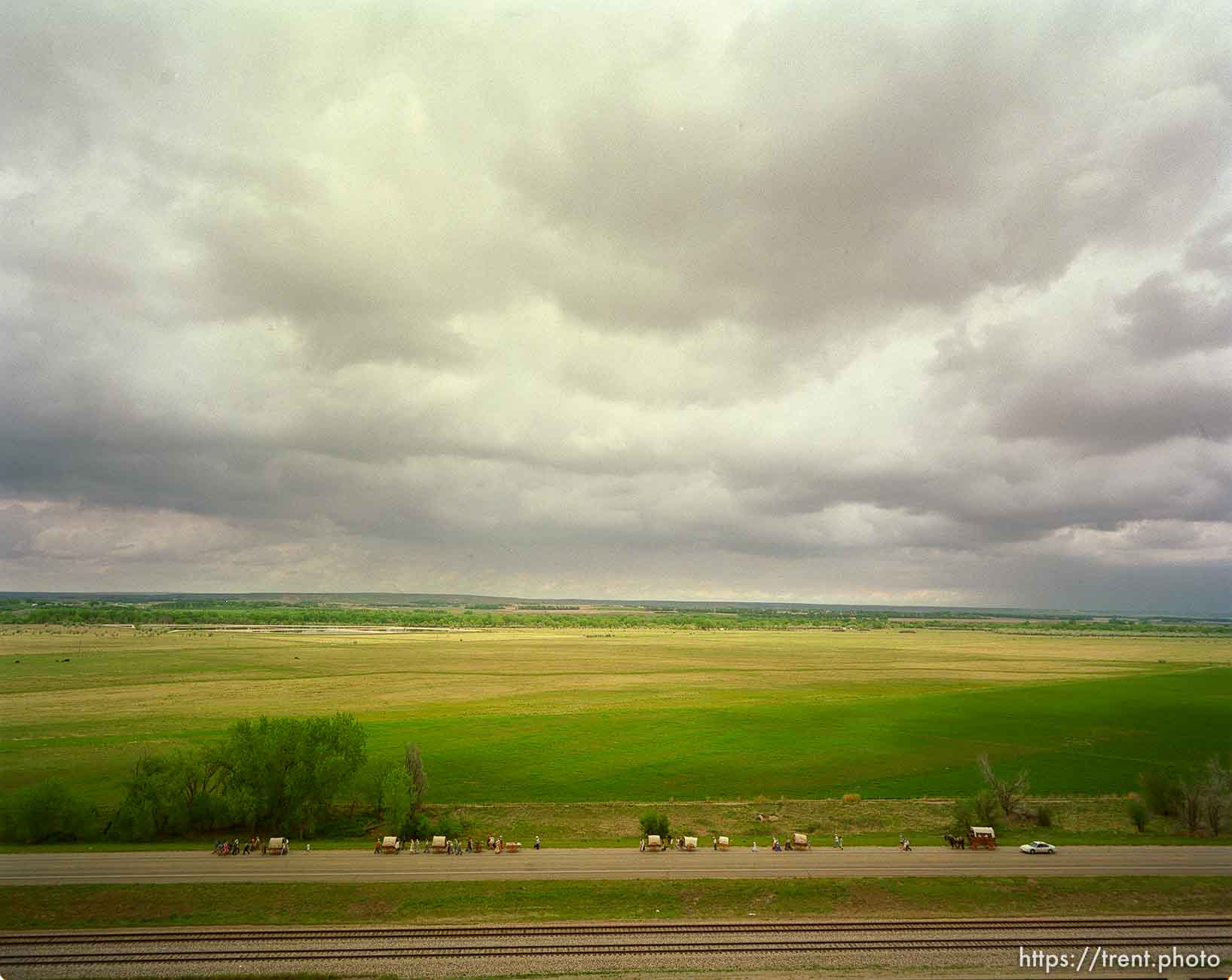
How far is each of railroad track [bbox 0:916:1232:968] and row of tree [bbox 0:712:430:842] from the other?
728 inches

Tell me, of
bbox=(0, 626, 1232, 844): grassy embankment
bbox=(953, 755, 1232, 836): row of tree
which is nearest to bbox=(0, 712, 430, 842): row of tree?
bbox=(0, 626, 1232, 844): grassy embankment

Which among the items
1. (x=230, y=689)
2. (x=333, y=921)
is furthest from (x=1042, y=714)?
(x=230, y=689)

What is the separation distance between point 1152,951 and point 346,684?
412 feet

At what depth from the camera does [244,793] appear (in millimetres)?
52969

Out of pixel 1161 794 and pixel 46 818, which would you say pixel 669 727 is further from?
pixel 46 818

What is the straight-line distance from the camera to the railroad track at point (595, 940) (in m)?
31.8

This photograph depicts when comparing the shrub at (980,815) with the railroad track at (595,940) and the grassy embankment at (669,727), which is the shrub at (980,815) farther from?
the railroad track at (595,940)

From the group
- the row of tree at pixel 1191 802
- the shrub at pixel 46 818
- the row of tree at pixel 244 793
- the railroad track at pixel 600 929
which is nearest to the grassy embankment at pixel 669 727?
the row of tree at pixel 1191 802

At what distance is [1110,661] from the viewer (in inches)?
7298

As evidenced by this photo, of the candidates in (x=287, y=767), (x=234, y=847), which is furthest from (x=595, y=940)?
(x=287, y=767)

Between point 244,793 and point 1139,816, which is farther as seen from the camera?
point 244,793

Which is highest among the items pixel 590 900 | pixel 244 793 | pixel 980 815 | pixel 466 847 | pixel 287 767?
pixel 287 767

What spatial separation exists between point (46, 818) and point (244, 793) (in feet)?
45.7

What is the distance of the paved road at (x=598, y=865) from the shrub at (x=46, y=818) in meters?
4.09
